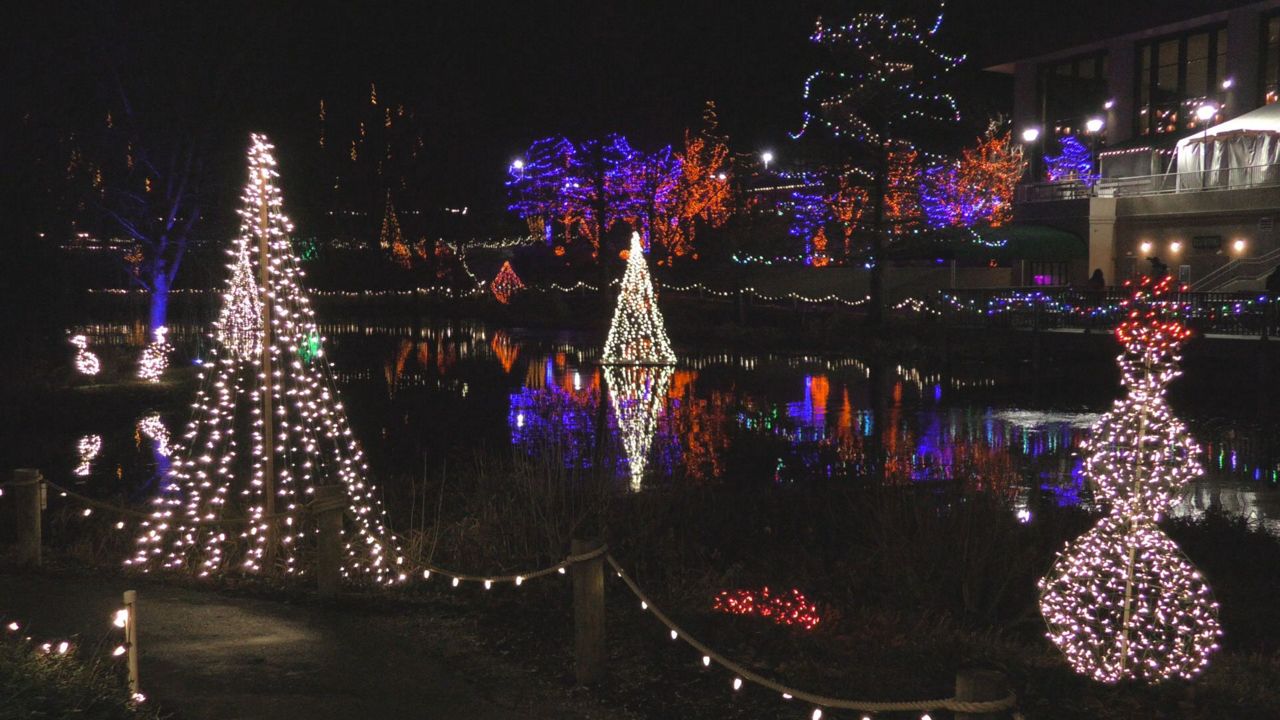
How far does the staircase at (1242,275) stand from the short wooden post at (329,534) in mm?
32882

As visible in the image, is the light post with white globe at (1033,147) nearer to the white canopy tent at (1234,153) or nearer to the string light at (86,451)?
the white canopy tent at (1234,153)

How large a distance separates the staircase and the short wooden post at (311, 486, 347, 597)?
1295 inches

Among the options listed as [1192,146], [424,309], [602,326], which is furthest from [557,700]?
[424,309]

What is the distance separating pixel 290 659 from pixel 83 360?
63.7 ft

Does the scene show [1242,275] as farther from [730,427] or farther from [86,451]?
[86,451]

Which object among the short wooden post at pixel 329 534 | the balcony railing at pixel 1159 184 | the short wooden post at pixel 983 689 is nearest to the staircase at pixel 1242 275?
the balcony railing at pixel 1159 184

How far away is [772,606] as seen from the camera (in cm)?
818

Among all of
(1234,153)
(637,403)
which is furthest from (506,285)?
(637,403)

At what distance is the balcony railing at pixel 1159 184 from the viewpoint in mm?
36219

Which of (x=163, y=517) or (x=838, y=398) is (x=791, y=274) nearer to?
(x=838, y=398)

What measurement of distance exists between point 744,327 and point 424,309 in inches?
1009

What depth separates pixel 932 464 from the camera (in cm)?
1515

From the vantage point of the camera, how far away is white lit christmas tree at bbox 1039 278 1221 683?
21.4ft

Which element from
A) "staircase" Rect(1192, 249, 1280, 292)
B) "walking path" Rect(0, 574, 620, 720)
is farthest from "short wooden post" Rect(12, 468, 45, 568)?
"staircase" Rect(1192, 249, 1280, 292)
